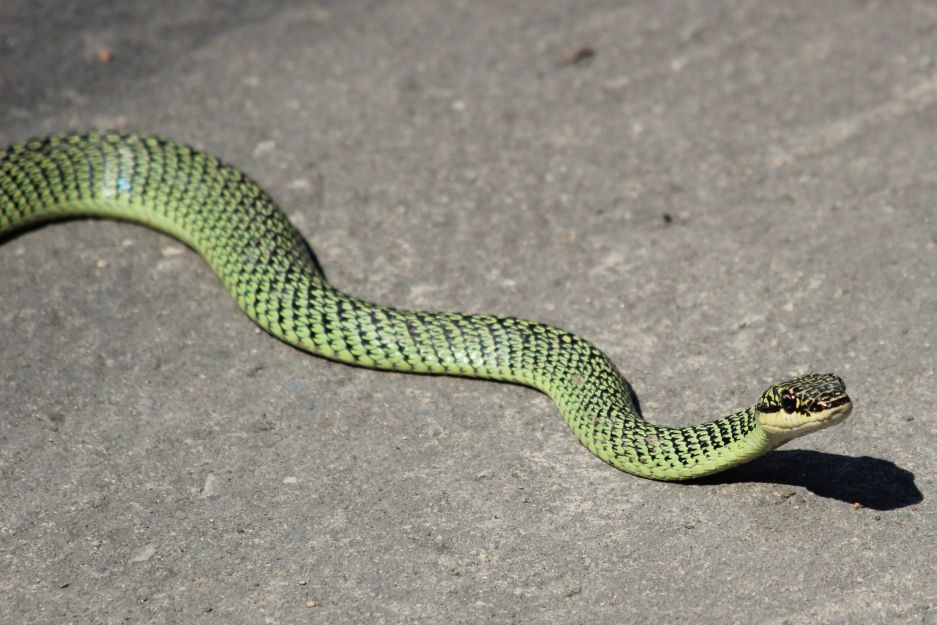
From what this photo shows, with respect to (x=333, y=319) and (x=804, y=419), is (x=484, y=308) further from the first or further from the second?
(x=804, y=419)

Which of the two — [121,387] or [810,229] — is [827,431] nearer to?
[810,229]

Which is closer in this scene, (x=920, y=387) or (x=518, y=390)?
(x=920, y=387)

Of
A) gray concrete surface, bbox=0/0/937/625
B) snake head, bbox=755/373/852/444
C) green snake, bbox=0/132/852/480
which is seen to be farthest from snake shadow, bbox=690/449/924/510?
snake head, bbox=755/373/852/444

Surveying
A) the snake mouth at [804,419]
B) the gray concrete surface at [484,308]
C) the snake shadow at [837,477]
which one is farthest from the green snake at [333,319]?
the snake shadow at [837,477]

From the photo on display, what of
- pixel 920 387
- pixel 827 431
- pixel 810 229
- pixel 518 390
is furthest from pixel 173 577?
pixel 810 229

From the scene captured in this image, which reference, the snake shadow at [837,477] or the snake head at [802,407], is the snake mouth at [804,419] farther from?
the snake shadow at [837,477]

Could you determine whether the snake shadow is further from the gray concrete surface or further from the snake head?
the snake head

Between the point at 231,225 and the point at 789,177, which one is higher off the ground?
the point at 789,177
